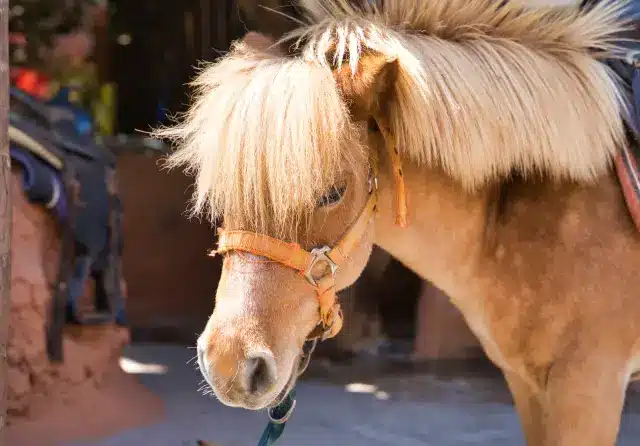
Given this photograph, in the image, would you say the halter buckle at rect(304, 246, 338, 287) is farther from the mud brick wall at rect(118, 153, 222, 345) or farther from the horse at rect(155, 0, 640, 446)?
the mud brick wall at rect(118, 153, 222, 345)

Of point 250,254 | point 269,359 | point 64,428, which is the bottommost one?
point 64,428

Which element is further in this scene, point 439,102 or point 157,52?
point 157,52

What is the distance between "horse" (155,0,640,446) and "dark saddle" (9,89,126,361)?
1.87m

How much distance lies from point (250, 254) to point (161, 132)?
0.59 meters

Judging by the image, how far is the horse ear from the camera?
1719mm

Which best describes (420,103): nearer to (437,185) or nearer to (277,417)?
(437,185)

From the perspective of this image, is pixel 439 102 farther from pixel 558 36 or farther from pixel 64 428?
pixel 64 428

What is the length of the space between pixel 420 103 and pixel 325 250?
0.43m

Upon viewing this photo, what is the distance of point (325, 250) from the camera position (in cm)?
174

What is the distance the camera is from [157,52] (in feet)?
20.0

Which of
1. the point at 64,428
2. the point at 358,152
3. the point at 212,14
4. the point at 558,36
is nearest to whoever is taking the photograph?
the point at 358,152

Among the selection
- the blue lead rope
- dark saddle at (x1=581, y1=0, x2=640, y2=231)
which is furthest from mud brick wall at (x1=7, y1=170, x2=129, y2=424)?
dark saddle at (x1=581, y1=0, x2=640, y2=231)

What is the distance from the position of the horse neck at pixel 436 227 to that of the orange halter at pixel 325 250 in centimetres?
5

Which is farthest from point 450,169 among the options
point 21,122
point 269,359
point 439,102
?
point 21,122
